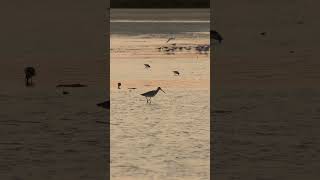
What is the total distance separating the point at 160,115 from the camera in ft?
41.9

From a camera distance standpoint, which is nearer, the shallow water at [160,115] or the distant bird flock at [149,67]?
the shallow water at [160,115]

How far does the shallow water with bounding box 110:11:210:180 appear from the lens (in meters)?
10.1

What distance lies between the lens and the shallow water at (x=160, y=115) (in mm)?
10062
